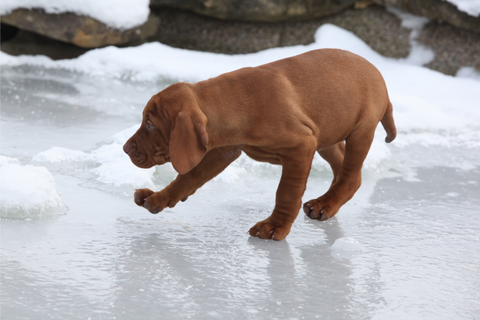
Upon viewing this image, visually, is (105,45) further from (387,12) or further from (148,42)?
(387,12)

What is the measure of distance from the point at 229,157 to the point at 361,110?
0.60 metres

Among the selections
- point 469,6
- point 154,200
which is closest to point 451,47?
point 469,6

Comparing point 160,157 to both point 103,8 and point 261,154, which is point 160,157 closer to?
point 261,154

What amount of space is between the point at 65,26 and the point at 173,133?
4146mm

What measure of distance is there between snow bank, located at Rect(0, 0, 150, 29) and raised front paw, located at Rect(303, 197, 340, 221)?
4035mm

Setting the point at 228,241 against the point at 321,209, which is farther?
the point at 321,209

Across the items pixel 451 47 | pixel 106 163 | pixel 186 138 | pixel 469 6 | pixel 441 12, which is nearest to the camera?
pixel 186 138

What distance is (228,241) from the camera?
219 centimetres

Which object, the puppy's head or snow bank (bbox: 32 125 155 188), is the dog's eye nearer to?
the puppy's head

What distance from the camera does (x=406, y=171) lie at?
11.1ft

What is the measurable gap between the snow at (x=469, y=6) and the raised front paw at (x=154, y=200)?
423 cm

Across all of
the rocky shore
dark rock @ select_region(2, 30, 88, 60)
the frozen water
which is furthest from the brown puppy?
dark rock @ select_region(2, 30, 88, 60)

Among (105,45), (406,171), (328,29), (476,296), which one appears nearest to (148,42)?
(105,45)

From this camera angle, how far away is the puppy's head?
2043 millimetres
